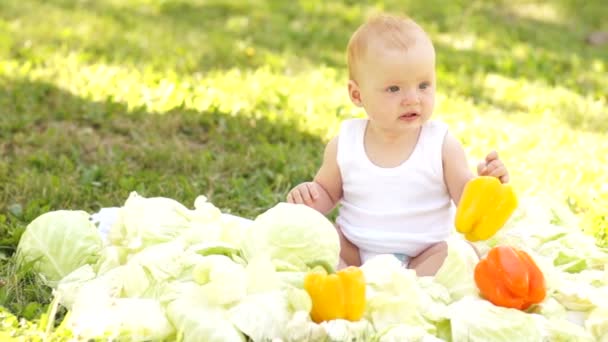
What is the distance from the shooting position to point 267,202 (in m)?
4.03

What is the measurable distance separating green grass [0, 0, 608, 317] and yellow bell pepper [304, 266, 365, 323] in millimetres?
848

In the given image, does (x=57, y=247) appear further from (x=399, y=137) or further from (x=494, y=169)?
(x=494, y=169)

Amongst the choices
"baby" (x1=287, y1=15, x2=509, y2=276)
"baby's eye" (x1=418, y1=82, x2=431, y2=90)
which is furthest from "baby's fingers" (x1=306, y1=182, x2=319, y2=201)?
"baby's eye" (x1=418, y1=82, x2=431, y2=90)

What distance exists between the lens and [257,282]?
8.99 ft

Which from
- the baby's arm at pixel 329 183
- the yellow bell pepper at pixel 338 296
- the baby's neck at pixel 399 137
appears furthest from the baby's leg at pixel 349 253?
the yellow bell pepper at pixel 338 296

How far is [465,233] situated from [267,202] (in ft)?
3.66

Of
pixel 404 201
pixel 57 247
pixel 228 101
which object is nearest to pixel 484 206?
pixel 404 201

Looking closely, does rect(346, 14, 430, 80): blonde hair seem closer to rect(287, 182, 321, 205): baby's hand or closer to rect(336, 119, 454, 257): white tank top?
rect(336, 119, 454, 257): white tank top

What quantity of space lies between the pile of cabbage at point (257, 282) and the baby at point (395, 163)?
0.20 metres

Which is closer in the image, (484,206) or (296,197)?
(484,206)

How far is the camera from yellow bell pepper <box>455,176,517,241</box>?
309 centimetres

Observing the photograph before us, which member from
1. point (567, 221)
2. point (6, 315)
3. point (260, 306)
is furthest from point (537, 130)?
point (6, 315)

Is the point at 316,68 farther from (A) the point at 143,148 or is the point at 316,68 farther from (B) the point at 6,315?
(B) the point at 6,315

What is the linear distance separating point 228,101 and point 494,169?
7.51 feet
